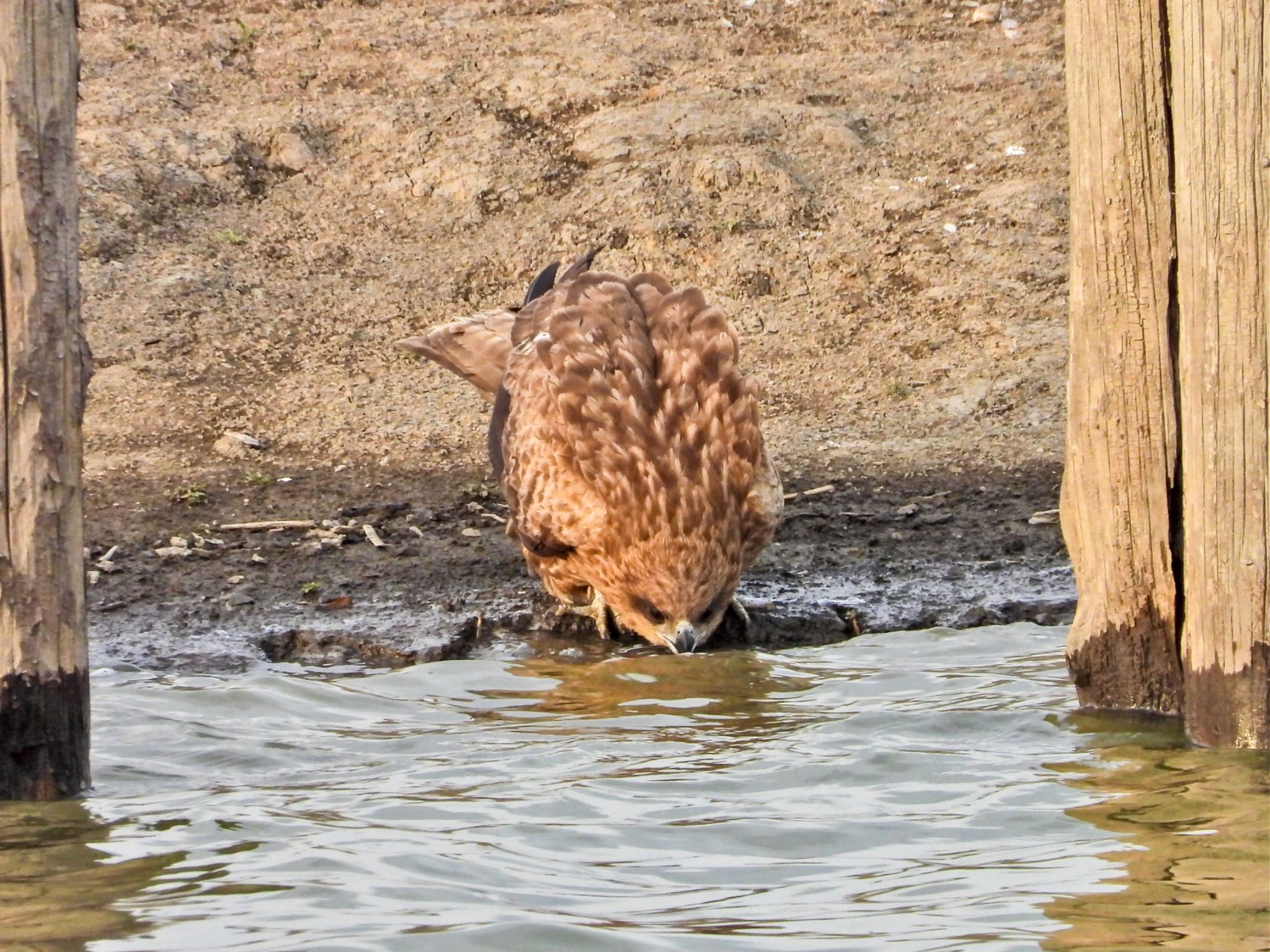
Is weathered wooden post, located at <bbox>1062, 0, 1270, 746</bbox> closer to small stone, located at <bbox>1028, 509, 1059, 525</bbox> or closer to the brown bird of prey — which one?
the brown bird of prey

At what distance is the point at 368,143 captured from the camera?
1120cm

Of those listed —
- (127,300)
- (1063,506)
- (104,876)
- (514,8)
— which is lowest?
(104,876)

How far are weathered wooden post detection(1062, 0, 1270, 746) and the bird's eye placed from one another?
2.03 metres

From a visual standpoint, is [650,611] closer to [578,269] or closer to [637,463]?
[637,463]

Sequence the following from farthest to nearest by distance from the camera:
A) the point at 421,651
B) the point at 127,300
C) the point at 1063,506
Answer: the point at 127,300 < the point at 421,651 < the point at 1063,506

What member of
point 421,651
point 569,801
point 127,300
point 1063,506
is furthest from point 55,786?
point 127,300

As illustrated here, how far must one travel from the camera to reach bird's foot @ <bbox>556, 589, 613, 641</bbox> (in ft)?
23.5

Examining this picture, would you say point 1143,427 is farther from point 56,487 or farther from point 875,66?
point 875,66

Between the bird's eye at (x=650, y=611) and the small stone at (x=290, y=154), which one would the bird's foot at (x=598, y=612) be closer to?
the bird's eye at (x=650, y=611)

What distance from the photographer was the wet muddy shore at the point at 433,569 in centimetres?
687

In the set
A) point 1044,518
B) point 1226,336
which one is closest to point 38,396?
point 1226,336

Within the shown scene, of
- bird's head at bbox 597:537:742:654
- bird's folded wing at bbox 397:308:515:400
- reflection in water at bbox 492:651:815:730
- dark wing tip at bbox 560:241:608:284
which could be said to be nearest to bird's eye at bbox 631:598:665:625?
bird's head at bbox 597:537:742:654

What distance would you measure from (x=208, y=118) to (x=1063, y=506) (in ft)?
24.8

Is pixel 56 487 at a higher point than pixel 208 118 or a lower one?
lower
